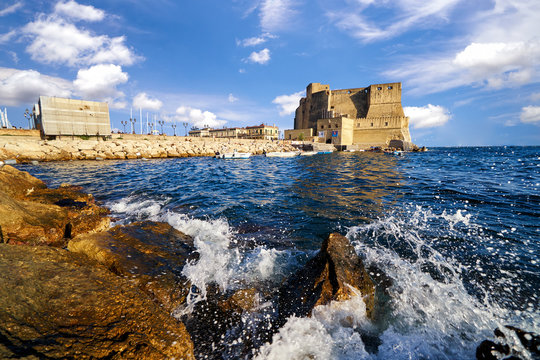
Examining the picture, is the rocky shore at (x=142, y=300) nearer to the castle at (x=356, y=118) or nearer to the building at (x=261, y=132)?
the castle at (x=356, y=118)

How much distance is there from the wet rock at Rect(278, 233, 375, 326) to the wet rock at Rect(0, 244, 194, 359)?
1396 mm

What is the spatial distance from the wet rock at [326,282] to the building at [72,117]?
4213 cm

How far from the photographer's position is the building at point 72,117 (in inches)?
1195

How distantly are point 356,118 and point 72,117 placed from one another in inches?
2312

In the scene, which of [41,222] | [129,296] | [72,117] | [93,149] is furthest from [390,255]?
[72,117]

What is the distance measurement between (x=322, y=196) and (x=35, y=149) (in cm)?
3153

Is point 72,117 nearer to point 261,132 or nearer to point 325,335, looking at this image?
point 325,335

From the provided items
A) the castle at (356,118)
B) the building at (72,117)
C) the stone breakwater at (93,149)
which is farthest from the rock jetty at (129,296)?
the castle at (356,118)

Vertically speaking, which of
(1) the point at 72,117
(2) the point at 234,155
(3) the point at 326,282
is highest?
(1) the point at 72,117

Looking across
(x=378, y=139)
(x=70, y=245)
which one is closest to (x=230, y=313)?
(x=70, y=245)

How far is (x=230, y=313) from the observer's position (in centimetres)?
277

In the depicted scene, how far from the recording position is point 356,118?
5731 cm

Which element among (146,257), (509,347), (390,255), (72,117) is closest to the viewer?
(509,347)

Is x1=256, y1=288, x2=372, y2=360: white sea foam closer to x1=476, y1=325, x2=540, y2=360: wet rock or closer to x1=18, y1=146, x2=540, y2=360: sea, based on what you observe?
x1=18, y1=146, x2=540, y2=360: sea
